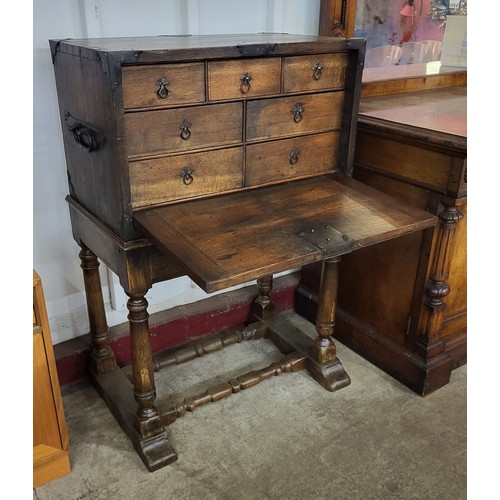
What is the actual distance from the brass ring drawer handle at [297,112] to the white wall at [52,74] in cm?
67

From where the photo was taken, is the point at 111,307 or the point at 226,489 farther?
the point at 111,307

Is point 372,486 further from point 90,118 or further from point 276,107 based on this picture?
point 90,118

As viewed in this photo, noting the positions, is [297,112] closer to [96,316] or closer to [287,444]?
[96,316]

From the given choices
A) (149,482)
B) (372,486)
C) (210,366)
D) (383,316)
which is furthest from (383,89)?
(149,482)

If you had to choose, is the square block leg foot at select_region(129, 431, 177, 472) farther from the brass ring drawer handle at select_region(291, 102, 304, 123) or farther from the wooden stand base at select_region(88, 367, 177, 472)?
the brass ring drawer handle at select_region(291, 102, 304, 123)

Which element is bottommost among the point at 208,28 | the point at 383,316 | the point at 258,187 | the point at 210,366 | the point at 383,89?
the point at 210,366

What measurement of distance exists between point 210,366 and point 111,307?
22.0 inches

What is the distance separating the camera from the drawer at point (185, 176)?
173 centimetres

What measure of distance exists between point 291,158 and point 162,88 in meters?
0.59

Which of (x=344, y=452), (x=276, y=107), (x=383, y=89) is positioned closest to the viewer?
(x=276, y=107)

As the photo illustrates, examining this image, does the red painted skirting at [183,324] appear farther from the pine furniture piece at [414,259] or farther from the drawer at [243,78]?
the drawer at [243,78]

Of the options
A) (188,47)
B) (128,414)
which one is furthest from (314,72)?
(128,414)

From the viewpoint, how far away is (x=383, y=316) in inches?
101

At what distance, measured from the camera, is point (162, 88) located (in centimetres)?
165
